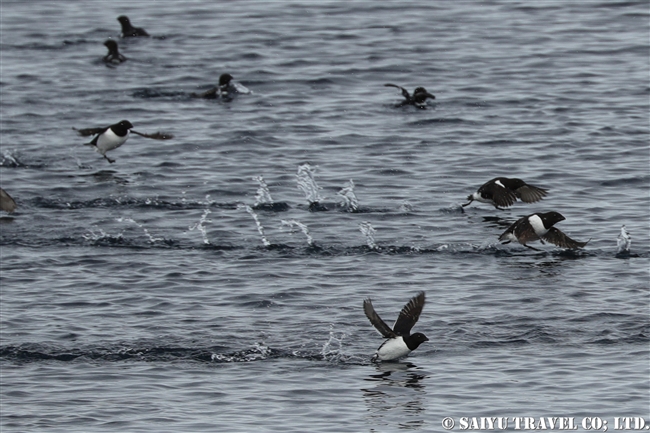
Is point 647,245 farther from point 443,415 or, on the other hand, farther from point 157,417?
point 157,417

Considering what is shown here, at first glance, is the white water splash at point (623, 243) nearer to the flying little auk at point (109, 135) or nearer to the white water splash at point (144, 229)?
the white water splash at point (144, 229)

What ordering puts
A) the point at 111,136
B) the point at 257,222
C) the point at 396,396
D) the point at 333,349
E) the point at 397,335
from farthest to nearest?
1. the point at 111,136
2. the point at 257,222
3. the point at 333,349
4. the point at 397,335
5. the point at 396,396

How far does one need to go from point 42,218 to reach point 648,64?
1639cm

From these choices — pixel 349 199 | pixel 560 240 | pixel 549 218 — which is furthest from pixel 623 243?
pixel 349 199

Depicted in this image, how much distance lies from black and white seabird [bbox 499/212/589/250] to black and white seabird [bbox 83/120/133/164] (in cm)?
839

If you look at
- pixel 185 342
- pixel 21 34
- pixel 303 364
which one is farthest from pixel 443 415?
pixel 21 34

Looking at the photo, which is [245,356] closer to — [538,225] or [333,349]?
[333,349]

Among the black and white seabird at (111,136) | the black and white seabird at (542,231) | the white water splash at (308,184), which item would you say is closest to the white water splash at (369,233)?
the white water splash at (308,184)

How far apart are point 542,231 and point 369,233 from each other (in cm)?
248

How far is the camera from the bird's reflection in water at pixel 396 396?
11781mm

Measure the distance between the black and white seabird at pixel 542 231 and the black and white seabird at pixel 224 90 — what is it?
478 inches

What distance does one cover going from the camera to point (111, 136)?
23.2 m

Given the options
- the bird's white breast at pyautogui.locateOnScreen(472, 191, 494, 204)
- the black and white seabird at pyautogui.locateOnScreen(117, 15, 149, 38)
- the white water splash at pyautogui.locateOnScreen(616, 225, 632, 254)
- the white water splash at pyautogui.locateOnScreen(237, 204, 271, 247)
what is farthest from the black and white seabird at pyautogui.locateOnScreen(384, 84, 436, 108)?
the black and white seabird at pyautogui.locateOnScreen(117, 15, 149, 38)

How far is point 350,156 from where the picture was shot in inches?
922
